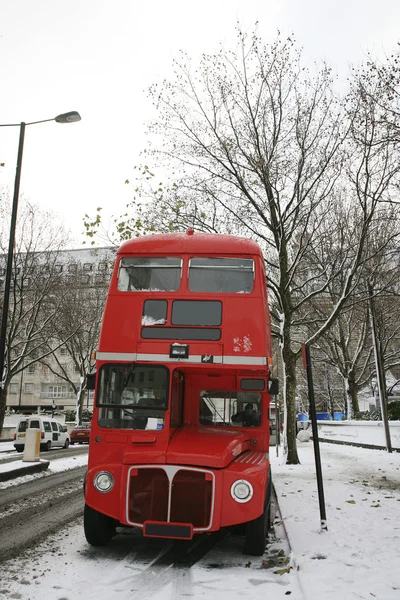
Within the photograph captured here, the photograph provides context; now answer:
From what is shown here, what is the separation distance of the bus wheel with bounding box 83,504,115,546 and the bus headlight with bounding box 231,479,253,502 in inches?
73.3

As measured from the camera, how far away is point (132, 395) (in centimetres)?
739

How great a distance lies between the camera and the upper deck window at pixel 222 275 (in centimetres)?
796

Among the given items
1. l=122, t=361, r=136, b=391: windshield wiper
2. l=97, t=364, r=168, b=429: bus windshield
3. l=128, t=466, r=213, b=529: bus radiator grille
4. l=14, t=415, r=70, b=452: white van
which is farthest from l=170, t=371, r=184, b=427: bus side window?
l=14, t=415, r=70, b=452: white van

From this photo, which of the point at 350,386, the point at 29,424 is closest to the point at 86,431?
the point at 29,424

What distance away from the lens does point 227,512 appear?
6.41 meters

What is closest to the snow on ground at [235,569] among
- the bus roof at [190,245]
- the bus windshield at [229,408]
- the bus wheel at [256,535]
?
the bus wheel at [256,535]

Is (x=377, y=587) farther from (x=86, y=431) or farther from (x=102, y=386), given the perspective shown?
(x=86, y=431)

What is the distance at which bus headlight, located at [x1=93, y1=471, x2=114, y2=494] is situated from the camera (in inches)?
269

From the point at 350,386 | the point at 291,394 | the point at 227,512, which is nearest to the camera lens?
the point at 227,512

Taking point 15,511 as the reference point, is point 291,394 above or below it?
above

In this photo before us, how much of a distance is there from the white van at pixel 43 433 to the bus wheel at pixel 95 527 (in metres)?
24.5

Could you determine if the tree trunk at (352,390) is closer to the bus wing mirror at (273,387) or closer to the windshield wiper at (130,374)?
the bus wing mirror at (273,387)

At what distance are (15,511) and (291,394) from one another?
1010cm

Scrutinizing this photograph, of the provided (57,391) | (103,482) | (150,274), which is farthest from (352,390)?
(57,391)
